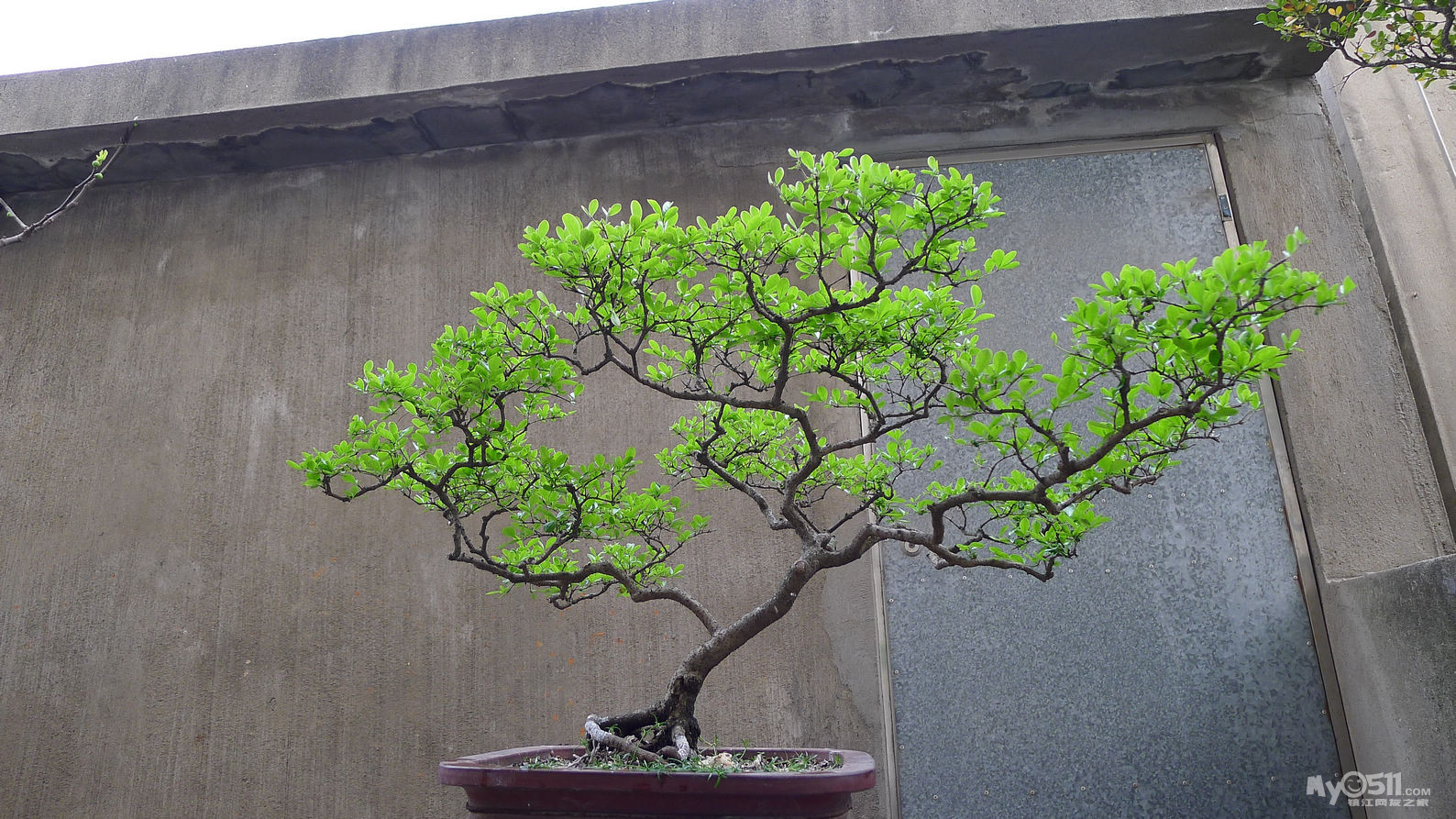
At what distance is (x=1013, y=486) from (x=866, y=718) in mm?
1022

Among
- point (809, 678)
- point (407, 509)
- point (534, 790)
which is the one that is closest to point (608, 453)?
point (407, 509)

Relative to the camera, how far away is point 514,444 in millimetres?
1678

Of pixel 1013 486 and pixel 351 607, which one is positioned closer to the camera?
pixel 1013 486

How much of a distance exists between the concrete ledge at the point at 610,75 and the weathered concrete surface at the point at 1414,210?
23 cm

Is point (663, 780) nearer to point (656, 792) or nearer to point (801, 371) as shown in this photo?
point (656, 792)

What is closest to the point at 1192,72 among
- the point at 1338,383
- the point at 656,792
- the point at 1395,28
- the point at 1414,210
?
the point at 1414,210

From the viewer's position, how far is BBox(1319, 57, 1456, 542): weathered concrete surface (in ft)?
8.16

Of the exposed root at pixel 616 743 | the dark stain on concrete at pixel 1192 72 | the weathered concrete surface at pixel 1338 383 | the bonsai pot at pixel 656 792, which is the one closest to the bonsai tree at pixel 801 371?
the exposed root at pixel 616 743

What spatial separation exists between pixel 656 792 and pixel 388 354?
1916 mm

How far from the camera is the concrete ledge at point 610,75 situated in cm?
263

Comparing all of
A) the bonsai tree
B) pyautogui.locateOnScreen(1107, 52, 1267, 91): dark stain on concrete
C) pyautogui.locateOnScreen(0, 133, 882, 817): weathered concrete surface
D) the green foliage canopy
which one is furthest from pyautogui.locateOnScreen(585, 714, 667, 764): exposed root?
pyautogui.locateOnScreen(1107, 52, 1267, 91): dark stain on concrete

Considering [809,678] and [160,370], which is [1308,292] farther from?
[160,370]

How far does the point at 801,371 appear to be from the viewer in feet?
A: 5.28

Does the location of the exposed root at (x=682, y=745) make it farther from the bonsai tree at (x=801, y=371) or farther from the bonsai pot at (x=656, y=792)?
the bonsai pot at (x=656, y=792)
